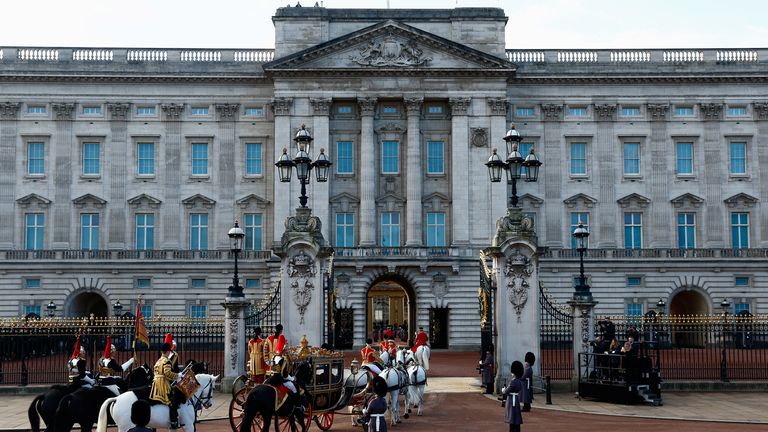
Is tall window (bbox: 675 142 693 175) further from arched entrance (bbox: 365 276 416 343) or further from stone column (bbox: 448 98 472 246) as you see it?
arched entrance (bbox: 365 276 416 343)

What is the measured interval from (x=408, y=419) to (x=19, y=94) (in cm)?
4557

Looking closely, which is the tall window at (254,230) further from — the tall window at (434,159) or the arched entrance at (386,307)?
the arched entrance at (386,307)

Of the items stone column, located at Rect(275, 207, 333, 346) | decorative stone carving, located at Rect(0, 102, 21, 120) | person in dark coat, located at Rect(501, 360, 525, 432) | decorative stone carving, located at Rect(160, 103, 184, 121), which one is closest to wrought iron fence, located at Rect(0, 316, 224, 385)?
stone column, located at Rect(275, 207, 333, 346)

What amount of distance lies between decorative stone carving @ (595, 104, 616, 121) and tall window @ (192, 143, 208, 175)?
25435mm

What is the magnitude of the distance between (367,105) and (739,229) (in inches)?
991

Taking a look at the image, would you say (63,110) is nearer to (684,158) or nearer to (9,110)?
(9,110)

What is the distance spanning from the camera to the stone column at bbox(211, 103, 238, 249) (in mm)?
60500

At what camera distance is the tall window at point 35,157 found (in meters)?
60.2

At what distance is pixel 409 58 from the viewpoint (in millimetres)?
59250

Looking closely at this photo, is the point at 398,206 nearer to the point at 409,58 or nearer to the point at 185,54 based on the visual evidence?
the point at 409,58

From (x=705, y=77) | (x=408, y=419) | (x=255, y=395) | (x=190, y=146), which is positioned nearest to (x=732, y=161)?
(x=705, y=77)

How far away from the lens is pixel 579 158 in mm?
61531

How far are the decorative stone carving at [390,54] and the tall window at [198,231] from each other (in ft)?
46.2

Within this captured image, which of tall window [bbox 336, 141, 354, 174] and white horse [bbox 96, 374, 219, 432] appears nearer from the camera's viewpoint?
white horse [bbox 96, 374, 219, 432]
